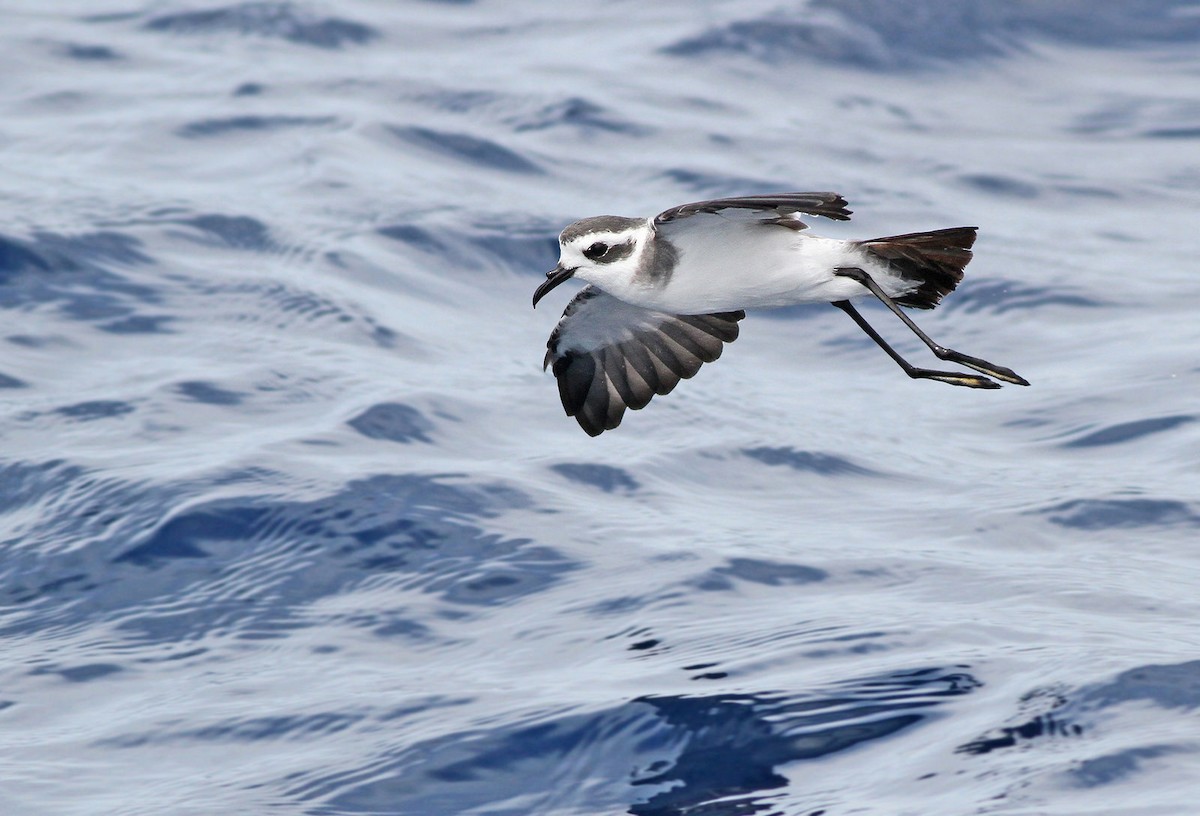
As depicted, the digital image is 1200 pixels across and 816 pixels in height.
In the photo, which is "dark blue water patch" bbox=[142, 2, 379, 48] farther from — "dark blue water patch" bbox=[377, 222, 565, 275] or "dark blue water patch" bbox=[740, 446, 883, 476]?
"dark blue water patch" bbox=[740, 446, 883, 476]

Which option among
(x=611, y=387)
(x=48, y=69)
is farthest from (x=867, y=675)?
(x=48, y=69)

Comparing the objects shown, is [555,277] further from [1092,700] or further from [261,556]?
[261,556]

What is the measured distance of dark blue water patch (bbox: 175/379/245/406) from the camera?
10547mm

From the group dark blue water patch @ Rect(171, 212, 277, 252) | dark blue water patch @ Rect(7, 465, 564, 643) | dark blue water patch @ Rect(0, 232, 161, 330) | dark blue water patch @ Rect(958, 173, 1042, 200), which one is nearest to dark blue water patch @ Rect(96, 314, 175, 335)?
dark blue water patch @ Rect(0, 232, 161, 330)

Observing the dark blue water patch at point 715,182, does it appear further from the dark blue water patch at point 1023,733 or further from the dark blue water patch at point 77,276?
the dark blue water patch at point 1023,733

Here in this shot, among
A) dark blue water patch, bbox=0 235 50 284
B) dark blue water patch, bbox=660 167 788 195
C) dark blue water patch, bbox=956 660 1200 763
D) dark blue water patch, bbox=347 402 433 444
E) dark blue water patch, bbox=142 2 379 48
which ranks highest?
dark blue water patch, bbox=142 2 379 48

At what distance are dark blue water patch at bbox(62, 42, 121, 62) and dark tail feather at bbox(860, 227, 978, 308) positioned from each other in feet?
39.0

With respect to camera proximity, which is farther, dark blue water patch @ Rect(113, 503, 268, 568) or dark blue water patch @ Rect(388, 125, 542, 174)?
dark blue water patch @ Rect(388, 125, 542, 174)

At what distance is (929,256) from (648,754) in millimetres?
2336

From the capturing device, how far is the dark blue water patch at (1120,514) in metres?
9.45

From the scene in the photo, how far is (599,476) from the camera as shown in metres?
10.1

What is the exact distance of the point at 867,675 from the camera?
7.72m

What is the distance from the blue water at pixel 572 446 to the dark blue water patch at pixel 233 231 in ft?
0.16

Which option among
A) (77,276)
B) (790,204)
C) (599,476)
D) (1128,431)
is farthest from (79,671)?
(1128,431)
